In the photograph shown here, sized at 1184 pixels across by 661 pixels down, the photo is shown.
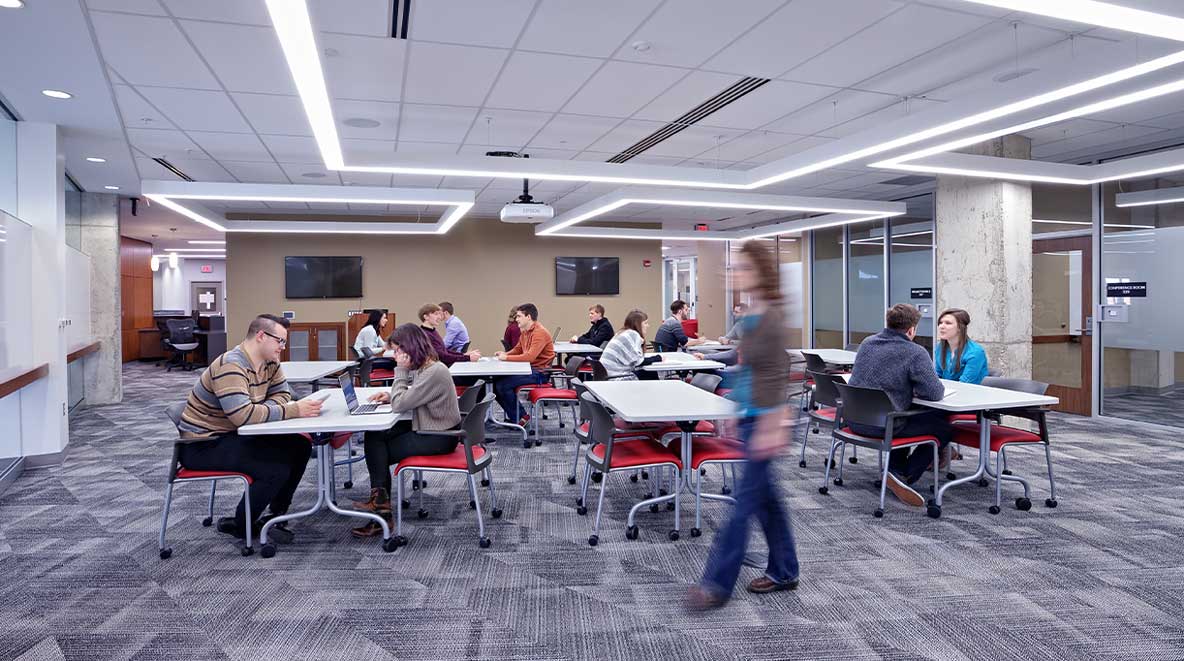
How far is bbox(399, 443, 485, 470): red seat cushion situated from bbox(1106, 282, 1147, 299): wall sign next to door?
7.69 metres

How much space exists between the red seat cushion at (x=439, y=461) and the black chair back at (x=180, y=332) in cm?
1291

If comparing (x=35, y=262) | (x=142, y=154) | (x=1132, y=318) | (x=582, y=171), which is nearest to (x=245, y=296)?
(x=142, y=154)

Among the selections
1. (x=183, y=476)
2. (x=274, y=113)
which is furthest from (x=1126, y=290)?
(x=183, y=476)

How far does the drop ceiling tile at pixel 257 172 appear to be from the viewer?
7.85 meters

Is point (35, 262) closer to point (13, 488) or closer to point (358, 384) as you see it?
point (13, 488)

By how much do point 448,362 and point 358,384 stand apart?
3.34ft

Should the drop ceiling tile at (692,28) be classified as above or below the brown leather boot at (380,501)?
above

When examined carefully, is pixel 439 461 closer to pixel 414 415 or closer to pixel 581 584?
pixel 414 415

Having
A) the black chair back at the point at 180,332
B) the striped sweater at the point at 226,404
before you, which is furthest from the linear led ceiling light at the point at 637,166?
the black chair back at the point at 180,332

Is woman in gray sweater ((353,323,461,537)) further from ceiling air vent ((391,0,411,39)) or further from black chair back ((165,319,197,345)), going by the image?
black chair back ((165,319,197,345))

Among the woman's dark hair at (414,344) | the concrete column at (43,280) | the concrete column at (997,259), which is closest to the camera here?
the woman's dark hair at (414,344)

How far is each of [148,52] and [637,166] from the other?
13.1 ft

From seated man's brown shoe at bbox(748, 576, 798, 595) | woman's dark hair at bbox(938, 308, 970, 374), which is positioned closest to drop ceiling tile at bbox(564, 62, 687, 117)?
woman's dark hair at bbox(938, 308, 970, 374)

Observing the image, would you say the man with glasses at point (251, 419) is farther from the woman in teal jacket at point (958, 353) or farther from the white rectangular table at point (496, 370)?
the woman in teal jacket at point (958, 353)
